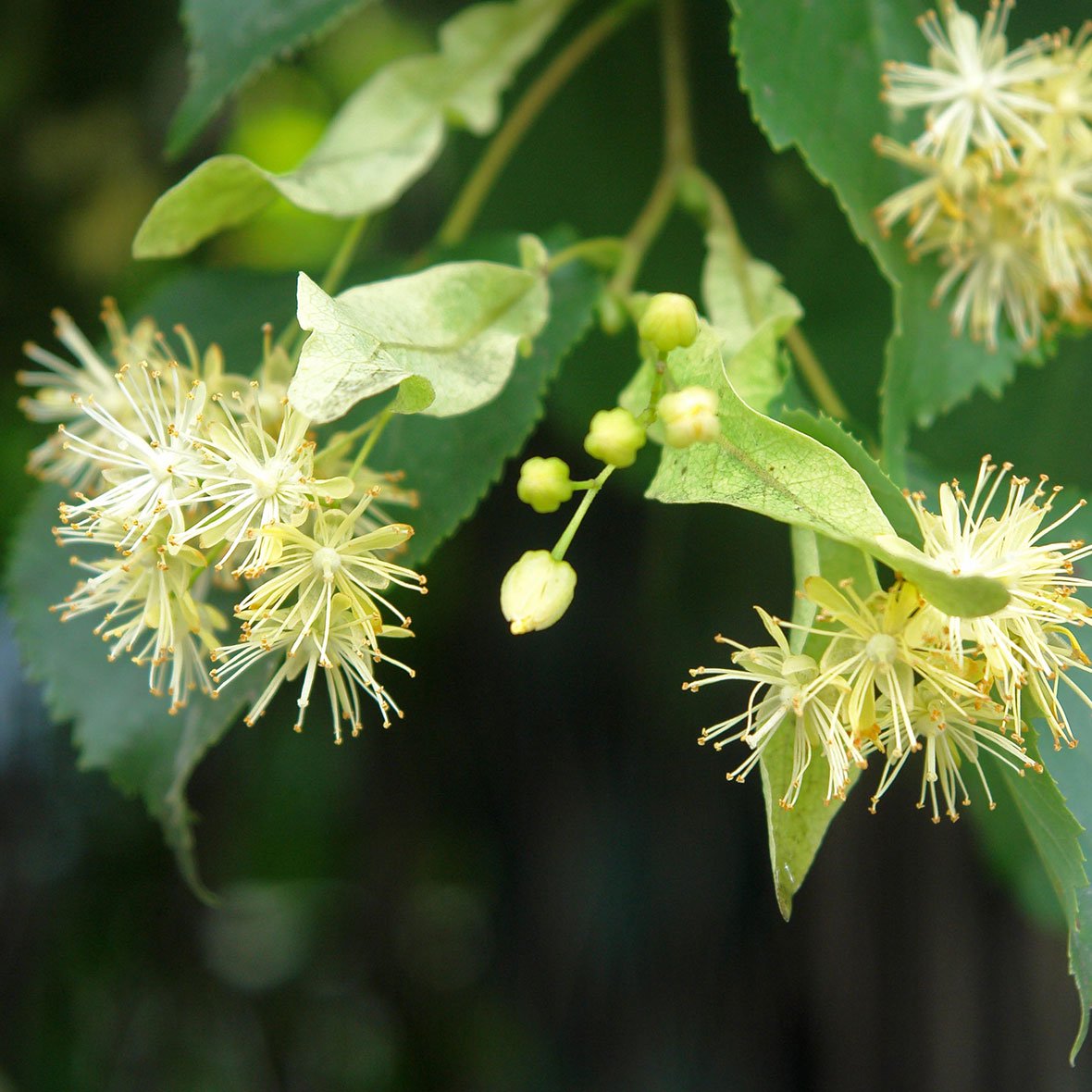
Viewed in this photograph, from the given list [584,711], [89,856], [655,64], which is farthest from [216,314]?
[89,856]

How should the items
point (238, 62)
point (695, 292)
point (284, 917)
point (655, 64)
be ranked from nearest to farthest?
1. point (238, 62)
2. point (695, 292)
3. point (655, 64)
4. point (284, 917)

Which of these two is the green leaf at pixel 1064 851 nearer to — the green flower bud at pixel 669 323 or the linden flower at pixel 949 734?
the linden flower at pixel 949 734

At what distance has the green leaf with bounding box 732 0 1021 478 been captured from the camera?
670 millimetres

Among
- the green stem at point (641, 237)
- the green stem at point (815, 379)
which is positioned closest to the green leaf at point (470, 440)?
the green stem at point (641, 237)

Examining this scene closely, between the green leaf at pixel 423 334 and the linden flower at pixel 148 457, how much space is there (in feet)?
0.37

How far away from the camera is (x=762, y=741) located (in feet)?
1.92

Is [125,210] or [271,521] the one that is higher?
[125,210]

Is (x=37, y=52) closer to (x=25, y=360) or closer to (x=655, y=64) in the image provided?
(x=25, y=360)

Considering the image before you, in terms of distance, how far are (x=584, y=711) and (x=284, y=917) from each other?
624 millimetres

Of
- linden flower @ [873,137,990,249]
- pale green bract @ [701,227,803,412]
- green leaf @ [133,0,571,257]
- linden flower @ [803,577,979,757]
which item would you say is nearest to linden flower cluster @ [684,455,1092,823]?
linden flower @ [803,577,979,757]

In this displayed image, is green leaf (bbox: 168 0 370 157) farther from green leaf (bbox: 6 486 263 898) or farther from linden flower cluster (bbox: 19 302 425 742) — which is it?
green leaf (bbox: 6 486 263 898)

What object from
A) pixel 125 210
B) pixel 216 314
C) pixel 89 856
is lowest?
pixel 89 856

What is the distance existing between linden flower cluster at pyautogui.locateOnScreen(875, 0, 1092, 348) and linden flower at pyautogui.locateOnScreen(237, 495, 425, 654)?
1.21 feet

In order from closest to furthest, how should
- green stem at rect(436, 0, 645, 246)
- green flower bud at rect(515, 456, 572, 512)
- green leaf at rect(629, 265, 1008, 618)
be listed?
green leaf at rect(629, 265, 1008, 618) < green flower bud at rect(515, 456, 572, 512) < green stem at rect(436, 0, 645, 246)
